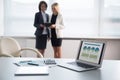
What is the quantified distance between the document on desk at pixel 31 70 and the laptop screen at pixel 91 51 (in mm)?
339

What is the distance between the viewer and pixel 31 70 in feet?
5.32

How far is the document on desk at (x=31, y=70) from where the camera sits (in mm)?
1527

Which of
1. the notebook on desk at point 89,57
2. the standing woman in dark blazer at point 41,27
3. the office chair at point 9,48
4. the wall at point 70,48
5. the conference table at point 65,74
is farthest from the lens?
the wall at point 70,48

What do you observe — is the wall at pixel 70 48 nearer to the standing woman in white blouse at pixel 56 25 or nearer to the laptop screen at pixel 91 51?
the standing woman in white blouse at pixel 56 25

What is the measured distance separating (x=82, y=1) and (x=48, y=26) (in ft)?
3.94

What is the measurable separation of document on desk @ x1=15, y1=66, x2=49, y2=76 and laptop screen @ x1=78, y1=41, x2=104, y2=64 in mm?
339

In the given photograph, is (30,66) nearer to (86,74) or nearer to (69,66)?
(69,66)

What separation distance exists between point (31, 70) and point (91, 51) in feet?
1.67

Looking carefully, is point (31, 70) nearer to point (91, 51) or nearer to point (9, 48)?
point (91, 51)

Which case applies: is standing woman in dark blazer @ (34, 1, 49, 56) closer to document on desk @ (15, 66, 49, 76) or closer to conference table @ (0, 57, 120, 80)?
conference table @ (0, 57, 120, 80)

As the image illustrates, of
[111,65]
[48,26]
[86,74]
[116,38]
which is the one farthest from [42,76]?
[116,38]

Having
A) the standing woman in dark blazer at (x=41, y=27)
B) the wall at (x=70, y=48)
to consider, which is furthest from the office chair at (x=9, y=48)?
the wall at (x=70, y=48)

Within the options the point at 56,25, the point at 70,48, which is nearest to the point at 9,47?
the point at 56,25

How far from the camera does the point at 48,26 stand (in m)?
4.32
